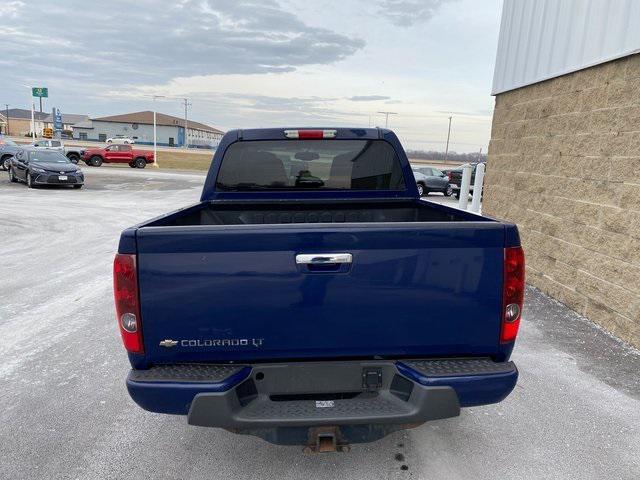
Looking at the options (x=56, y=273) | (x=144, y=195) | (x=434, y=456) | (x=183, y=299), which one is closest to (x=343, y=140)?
(x=183, y=299)

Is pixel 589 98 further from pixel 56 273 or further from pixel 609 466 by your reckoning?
pixel 56 273

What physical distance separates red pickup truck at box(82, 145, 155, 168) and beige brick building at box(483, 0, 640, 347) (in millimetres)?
32683

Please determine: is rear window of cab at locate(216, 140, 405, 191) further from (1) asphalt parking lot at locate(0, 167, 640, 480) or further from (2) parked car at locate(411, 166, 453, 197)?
(2) parked car at locate(411, 166, 453, 197)

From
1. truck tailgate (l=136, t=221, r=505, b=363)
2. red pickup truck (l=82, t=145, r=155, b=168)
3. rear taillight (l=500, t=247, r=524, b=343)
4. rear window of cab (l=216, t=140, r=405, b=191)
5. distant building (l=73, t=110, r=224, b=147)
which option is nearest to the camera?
truck tailgate (l=136, t=221, r=505, b=363)

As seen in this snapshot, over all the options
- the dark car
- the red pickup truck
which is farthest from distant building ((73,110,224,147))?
the dark car

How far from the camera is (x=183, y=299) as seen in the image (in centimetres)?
221

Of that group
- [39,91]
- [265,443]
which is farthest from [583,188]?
[39,91]

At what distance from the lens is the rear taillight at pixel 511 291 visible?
232 cm

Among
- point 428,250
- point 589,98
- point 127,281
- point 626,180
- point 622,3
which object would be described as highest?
point 622,3

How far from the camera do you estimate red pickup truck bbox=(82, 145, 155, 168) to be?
111 ft

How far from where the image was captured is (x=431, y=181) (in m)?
22.7

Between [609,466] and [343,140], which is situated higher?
[343,140]

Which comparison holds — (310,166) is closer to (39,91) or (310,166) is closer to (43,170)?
(43,170)

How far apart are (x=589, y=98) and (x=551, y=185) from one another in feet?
4.27
